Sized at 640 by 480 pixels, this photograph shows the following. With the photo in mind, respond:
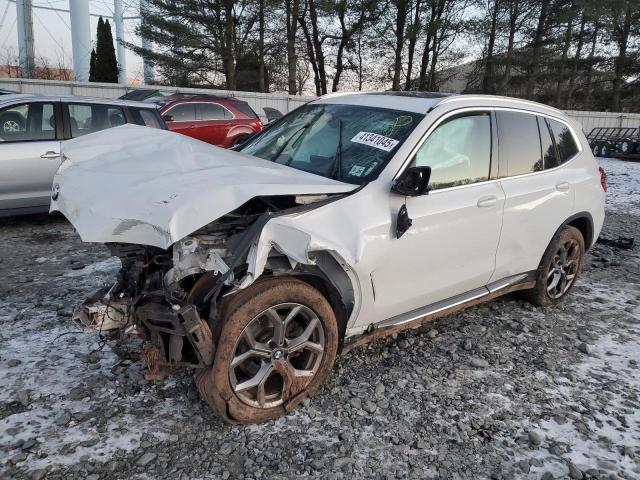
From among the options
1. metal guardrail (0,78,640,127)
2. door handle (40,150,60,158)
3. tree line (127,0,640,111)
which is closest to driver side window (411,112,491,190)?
door handle (40,150,60,158)

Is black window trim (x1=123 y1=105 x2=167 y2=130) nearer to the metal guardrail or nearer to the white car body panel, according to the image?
the white car body panel

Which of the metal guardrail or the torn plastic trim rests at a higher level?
the metal guardrail

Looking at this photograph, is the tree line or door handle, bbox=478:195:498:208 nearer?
door handle, bbox=478:195:498:208

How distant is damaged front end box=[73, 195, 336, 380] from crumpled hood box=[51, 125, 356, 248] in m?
0.19

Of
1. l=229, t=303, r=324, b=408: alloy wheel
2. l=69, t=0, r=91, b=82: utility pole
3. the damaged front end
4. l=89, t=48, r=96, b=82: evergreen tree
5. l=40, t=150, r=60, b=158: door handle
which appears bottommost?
l=229, t=303, r=324, b=408: alloy wheel

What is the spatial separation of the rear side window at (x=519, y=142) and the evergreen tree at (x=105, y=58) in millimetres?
29754

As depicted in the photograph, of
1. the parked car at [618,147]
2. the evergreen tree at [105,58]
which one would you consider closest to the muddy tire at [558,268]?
the parked car at [618,147]

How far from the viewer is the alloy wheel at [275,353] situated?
286 centimetres

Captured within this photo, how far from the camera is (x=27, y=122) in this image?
6.79 meters

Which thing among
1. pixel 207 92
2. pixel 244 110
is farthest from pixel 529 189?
pixel 207 92

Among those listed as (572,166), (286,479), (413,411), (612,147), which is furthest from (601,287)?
(612,147)

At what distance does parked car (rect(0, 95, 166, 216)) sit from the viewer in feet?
21.3

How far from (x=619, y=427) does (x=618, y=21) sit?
33658 millimetres

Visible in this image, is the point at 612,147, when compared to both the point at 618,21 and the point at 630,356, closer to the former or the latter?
the point at 618,21
